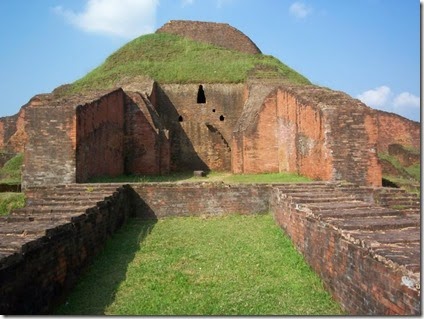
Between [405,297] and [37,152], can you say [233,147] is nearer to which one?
[37,152]

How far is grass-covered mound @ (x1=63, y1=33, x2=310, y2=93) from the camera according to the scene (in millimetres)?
17281

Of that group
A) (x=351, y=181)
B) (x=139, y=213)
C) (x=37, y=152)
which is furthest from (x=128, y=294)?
(x=351, y=181)

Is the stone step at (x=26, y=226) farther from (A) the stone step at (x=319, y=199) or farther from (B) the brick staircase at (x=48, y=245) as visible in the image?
(A) the stone step at (x=319, y=199)

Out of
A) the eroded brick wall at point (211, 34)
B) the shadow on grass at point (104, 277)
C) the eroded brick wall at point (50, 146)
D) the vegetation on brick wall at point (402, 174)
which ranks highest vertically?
the eroded brick wall at point (211, 34)

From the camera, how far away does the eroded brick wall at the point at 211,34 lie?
2203cm

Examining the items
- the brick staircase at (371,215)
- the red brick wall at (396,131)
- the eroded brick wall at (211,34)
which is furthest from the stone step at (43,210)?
the red brick wall at (396,131)

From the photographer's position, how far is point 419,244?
395 centimetres

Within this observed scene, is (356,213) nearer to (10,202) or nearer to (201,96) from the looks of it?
(10,202)

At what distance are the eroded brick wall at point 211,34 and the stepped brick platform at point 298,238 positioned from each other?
14.6 m

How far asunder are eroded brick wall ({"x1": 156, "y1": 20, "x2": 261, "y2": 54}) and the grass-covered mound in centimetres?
112

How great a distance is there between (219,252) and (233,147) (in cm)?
832

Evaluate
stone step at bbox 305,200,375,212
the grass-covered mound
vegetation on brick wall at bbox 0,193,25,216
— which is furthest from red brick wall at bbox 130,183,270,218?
the grass-covered mound

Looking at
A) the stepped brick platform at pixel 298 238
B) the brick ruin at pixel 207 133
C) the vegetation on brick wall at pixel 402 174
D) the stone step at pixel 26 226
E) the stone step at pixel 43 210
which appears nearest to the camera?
the stepped brick platform at pixel 298 238

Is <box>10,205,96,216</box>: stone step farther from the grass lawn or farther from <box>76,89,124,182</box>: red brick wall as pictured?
<box>76,89,124,182</box>: red brick wall
